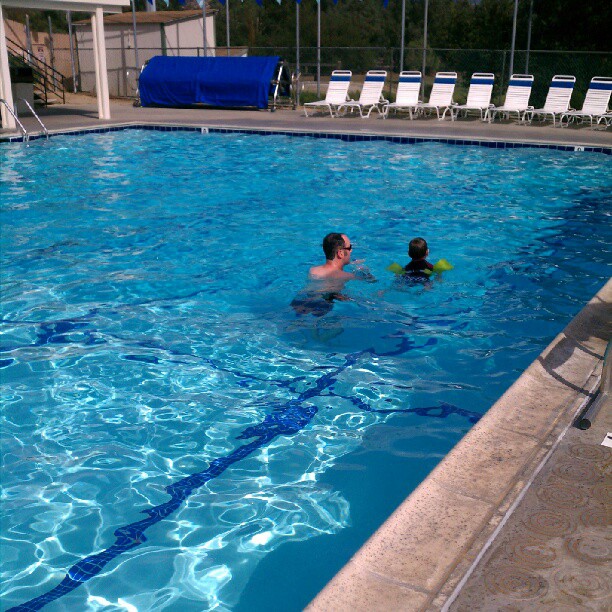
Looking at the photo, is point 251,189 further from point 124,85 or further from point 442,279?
point 124,85

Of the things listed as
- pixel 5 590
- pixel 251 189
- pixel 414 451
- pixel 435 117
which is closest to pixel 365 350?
pixel 414 451

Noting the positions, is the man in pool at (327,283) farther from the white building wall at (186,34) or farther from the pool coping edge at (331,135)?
the white building wall at (186,34)

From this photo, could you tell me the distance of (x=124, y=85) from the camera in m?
25.1

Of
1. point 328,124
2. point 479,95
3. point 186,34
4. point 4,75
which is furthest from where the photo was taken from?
point 186,34

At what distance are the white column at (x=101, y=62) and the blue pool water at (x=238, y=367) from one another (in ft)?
24.0

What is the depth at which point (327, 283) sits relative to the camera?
560cm

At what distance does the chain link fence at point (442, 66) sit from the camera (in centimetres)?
1848

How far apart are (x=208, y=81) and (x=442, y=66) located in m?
6.43

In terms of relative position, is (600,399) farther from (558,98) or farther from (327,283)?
(558,98)

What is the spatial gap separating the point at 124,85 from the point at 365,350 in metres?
22.5

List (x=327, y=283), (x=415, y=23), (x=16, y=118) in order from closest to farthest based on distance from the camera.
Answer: (x=327, y=283) → (x=16, y=118) → (x=415, y=23)

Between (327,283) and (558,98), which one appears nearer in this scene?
(327,283)

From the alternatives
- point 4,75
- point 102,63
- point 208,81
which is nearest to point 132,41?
point 208,81

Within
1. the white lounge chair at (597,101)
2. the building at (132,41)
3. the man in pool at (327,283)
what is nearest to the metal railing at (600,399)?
the man in pool at (327,283)
